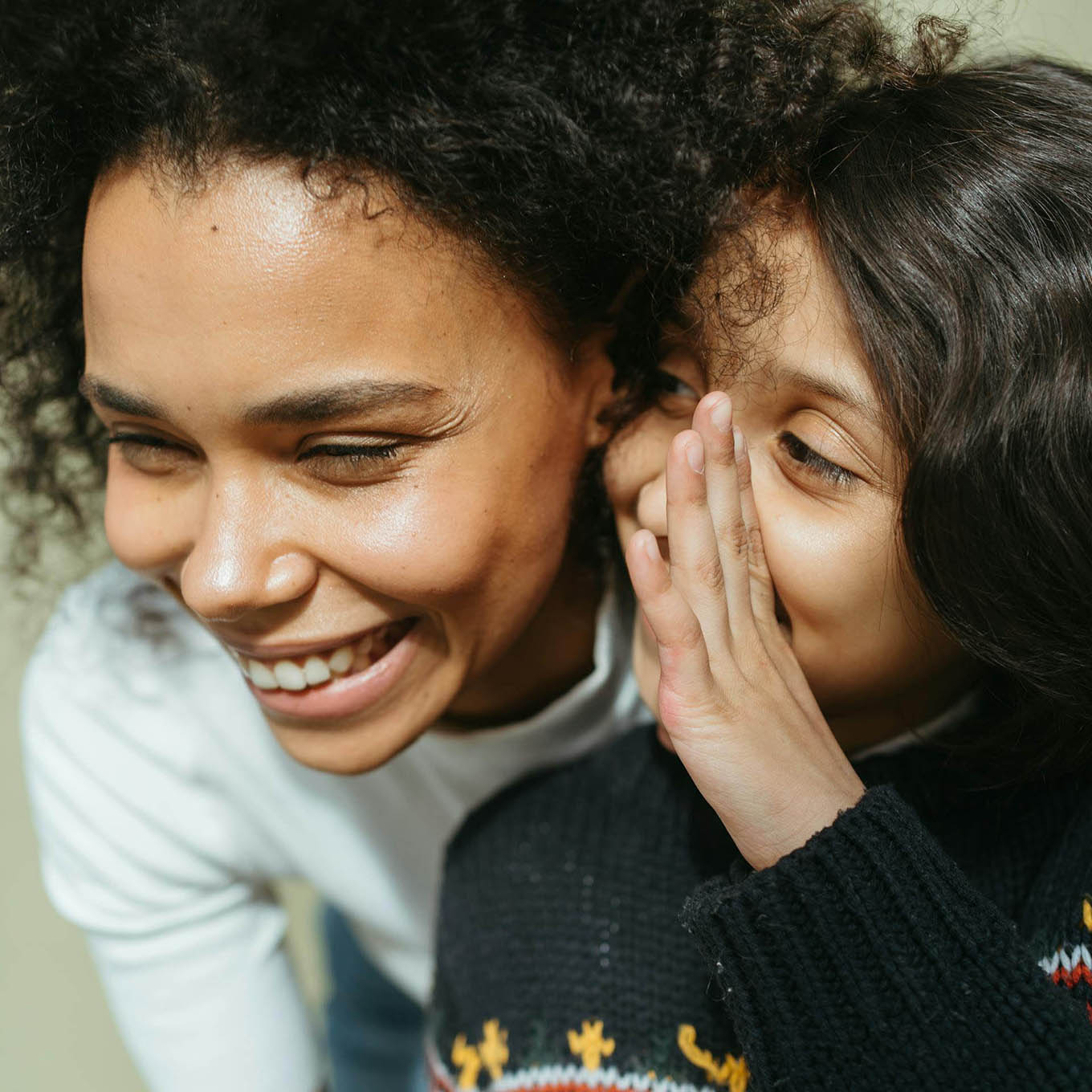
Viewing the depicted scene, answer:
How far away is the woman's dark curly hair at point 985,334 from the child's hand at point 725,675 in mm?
119

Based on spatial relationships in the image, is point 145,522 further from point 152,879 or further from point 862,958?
point 862,958

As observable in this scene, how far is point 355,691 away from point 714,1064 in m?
0.41

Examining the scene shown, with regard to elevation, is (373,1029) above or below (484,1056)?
below

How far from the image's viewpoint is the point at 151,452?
1000mm

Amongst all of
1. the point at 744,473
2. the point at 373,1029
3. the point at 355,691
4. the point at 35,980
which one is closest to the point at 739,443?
the point at 744,473

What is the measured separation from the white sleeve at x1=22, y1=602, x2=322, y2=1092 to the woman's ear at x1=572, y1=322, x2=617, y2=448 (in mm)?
559

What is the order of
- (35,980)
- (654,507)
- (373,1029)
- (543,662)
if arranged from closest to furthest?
1. (654,507)
2. (543,662)
3. (373,1029)
4. (35,980)

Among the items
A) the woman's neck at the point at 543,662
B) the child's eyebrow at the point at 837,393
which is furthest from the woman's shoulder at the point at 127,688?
the child's eyebrow at the point at 837,393

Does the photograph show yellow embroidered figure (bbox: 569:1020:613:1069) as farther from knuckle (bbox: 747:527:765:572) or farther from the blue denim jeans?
the blue denim jeans

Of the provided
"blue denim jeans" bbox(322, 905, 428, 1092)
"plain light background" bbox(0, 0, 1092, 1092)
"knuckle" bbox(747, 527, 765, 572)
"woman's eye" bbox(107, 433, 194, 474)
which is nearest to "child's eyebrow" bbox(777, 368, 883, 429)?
"knuckle" bbox(747, 527, 765, 572)

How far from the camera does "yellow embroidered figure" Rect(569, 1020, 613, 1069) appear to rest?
103 cm

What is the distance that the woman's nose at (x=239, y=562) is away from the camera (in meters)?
0.92

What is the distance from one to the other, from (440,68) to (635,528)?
38 centimetres

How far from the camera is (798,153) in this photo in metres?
0.94
